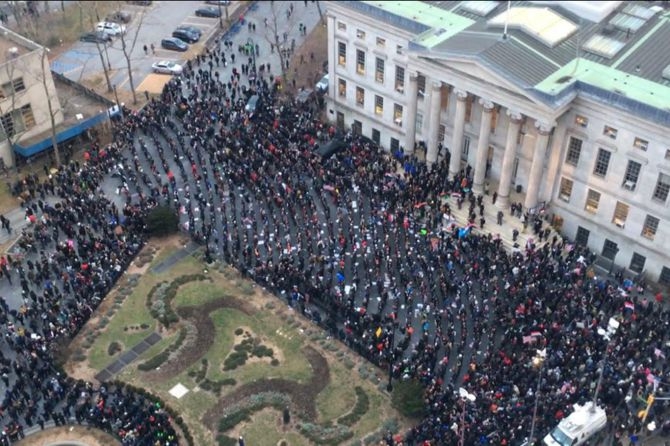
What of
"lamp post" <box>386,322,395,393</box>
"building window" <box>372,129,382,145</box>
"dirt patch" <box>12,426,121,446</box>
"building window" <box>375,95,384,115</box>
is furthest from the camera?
"building window" <box>372,129,382,145</box>

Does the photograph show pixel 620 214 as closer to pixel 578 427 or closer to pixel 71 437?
pixel 578 427

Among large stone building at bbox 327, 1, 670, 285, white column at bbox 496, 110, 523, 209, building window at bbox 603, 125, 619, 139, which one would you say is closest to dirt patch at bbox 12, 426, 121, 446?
white column at bbox 496, 110, 523, 209

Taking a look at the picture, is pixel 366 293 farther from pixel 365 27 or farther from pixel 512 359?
pixel 365 27

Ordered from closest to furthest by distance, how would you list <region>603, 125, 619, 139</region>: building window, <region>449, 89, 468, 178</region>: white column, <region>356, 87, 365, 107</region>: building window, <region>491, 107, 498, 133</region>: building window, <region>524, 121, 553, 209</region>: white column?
<region>603, 125, 619, 139</region>: building window
<region>524, 121, 553, 209</region>: white column
<region>449, 89, 468, 178</region>: white column
<region>491, 107, 498, 133</region>: building window
<region>356, 87, 365, 107</region>: building window

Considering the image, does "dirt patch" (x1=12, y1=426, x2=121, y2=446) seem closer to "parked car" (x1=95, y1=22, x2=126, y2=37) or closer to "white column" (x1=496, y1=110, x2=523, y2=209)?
"white column" (x1=496, y1=110, x2=523, y2=209)

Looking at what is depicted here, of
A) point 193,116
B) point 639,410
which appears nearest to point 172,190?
point 193,116

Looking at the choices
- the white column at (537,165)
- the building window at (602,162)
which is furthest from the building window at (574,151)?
the white column at (537,165)
